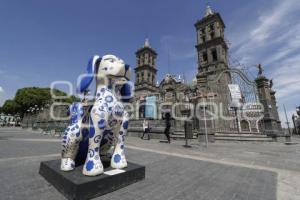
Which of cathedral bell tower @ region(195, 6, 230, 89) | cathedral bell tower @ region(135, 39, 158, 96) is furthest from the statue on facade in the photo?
cathedral bell tower @ region(135, 39, 158, 96)

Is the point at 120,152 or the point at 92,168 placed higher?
the point at 120,152

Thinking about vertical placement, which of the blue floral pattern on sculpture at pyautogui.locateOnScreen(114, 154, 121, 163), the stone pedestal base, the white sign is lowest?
the stone pedestal base

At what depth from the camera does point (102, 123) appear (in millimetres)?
2557

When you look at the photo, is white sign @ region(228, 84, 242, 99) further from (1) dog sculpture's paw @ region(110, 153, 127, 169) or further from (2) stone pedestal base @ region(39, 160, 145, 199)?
(1) dog sculpture's paw @ region(110, 153, 127, 169)

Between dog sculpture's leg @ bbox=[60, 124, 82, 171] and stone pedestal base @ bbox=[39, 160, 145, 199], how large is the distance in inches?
5.3

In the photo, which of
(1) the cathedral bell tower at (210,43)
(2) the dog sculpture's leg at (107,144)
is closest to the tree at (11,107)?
(1) the cathedral bell tower at (210,43)

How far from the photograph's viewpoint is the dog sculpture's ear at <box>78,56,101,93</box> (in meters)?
2.77

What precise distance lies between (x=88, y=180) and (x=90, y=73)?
1.73m

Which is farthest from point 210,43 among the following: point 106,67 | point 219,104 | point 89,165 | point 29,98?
point 29,98

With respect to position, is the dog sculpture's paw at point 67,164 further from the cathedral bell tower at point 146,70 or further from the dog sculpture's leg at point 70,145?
the cathedral bell tower at point 146,70

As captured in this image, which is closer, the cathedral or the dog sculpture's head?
the dog sculpture's head

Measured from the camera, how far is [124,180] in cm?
266

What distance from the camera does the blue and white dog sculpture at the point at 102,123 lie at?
8.27 ft

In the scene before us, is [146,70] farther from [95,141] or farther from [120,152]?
[95,141]
